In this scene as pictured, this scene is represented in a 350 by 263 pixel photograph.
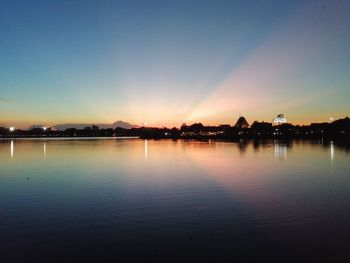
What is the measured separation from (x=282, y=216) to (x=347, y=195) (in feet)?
26.8

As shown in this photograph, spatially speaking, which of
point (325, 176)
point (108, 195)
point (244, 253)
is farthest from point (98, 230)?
point (325, 176)

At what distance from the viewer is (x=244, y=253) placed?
11.2 meters

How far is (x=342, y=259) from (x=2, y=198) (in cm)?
1889

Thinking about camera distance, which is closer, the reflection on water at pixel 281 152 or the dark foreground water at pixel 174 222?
the dark foreground water at pixel 174 222

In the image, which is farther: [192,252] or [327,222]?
[327,222]

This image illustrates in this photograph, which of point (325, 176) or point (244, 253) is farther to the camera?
point (325, 176)

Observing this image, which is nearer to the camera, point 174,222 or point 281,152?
point 174,222

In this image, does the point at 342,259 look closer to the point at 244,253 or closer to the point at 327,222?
the point at 244,253

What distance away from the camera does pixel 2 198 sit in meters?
20.8

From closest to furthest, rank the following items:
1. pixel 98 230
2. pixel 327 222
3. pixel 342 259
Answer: pixel 342 259
pixel 98 230
pixel 327 222

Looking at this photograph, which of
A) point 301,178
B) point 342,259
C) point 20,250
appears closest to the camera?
point 342,259

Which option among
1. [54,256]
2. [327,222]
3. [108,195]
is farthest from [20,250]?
[327,222]

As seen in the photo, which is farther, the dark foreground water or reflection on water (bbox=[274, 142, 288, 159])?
reflection on water (bbox=[274, 142, 288, 159])

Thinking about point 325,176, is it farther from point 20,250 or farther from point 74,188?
point 20,250
